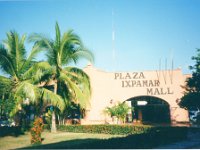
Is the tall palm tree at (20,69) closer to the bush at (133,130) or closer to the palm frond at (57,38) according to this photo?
the palm frond at (57,38)

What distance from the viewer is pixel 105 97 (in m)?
25.7

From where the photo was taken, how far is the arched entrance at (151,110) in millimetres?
27281

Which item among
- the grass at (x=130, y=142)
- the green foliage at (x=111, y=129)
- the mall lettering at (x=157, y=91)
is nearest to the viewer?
the grass at (x=130, y=142)

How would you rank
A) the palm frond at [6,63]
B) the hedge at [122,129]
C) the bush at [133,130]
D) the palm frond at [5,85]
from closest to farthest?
the bush at [133,130] < the hedge at [122,129] < the palm frond at [5,85] < the palm frond at [6,63]

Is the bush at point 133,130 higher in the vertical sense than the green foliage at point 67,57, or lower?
lower

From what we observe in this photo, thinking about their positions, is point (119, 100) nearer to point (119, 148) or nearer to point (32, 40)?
point (32, 40)

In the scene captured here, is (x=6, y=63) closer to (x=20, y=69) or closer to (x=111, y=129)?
(x=20, y=69)

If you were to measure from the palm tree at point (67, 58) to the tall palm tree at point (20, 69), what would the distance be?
0.94m

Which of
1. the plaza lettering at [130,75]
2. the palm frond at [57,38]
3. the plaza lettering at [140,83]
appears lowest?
the plaza lettering at [140,83]

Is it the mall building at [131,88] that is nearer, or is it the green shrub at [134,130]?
the green shrub at [134,130]

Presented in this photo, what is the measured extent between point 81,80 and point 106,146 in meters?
8.98

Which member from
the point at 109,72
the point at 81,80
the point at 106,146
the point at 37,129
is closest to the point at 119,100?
the point at 109,72

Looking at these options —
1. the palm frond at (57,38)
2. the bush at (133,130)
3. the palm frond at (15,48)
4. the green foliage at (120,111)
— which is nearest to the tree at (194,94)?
the bush at (133,130)

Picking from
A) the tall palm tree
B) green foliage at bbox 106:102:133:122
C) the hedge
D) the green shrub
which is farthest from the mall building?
the tall palm tree
